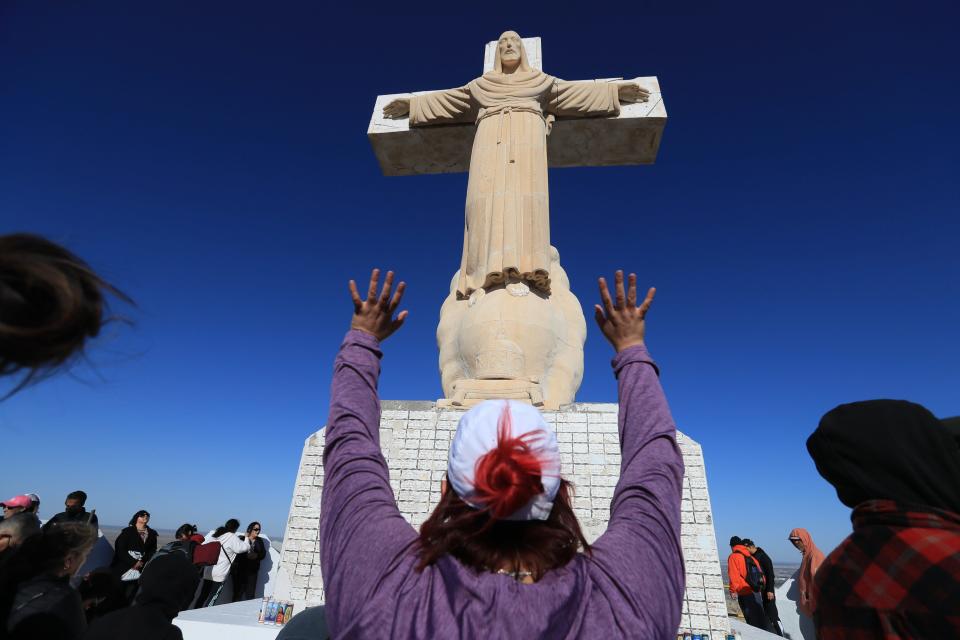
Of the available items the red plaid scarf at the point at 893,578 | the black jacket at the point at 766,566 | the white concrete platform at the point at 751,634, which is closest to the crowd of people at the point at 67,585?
the red plaid scarf at the point at 893,578

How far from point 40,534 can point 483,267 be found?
408 centimetres

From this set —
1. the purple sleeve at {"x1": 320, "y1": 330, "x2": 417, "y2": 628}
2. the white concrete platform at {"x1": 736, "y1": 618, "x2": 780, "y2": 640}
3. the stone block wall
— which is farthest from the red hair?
the white concrete platform at {"x1": 736, "y1": 618, "x2": 780, "y2": 640}

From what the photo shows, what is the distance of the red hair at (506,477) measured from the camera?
0.86 meters

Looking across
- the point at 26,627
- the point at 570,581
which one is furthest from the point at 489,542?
the point at 26,627

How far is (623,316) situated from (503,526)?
2.33 ft

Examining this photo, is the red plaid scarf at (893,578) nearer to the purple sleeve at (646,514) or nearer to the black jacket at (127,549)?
the purple sleeve at (646,514)

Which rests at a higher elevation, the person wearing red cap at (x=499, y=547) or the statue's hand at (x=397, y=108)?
the statue's hand at (x=397, y=108)

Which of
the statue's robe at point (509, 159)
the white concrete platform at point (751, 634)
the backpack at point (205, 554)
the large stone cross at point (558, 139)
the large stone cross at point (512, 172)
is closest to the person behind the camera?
the white concrete platform at point (751, 634)

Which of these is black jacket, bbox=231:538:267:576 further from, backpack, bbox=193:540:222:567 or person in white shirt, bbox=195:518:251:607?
backpack, bbox=193:540:222:567

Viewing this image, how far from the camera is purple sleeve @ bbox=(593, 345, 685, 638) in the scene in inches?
34.3

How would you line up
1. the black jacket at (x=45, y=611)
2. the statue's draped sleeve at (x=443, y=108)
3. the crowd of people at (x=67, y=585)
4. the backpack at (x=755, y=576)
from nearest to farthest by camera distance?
the black jacket at (x=45, y=611)
the crowd of people at (x=67, y=585)
the backpack at (x=755, y=576)
the statue's draped sleeve at (x=443, y=108)

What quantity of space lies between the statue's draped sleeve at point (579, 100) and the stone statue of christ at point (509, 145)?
0.04 feet

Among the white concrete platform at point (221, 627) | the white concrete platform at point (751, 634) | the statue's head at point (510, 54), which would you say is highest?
the statue's head at point (510, 54)

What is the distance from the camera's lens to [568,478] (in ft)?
14.3
